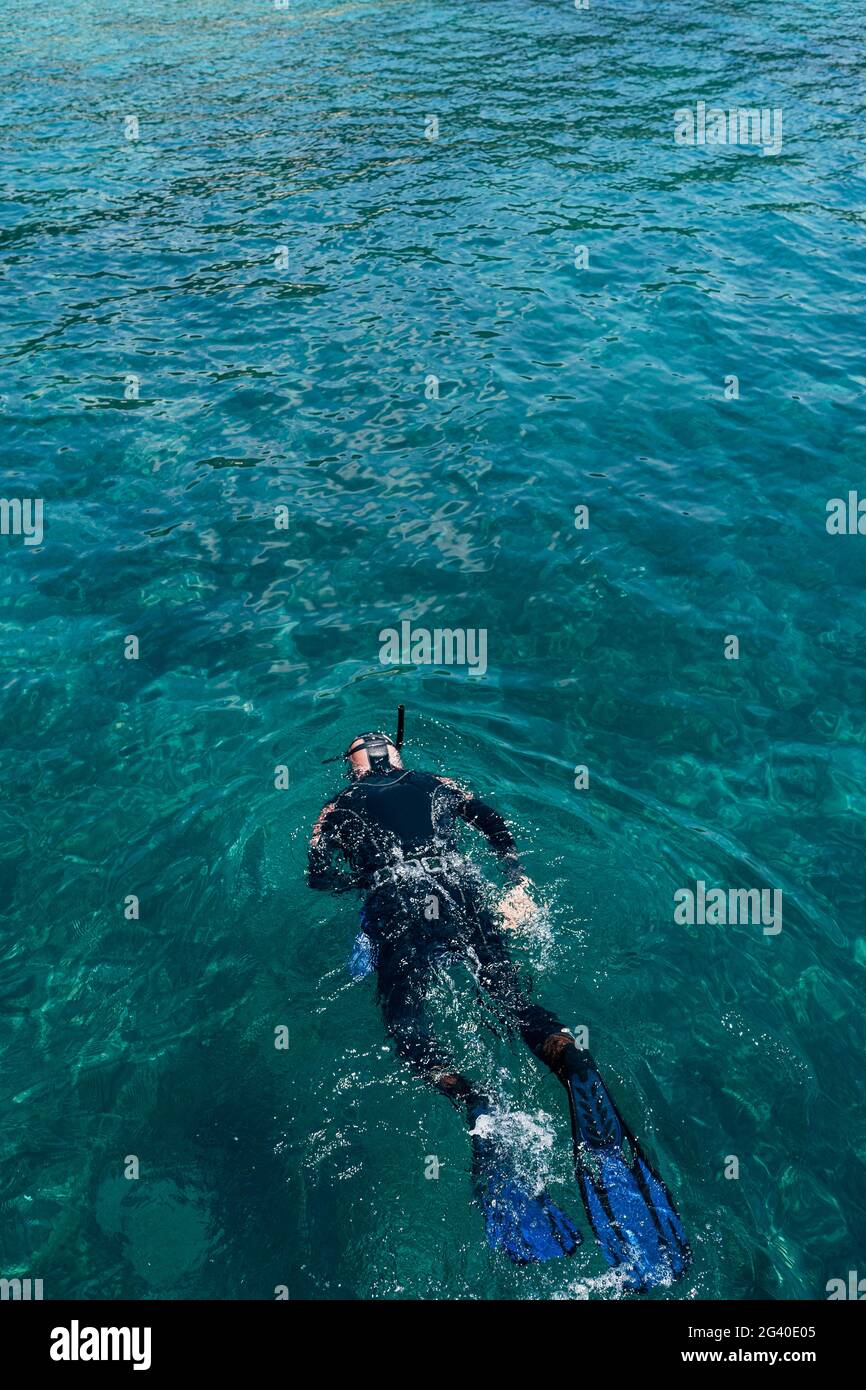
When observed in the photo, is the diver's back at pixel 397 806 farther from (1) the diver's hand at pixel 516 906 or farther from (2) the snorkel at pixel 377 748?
(1) the diver's hand at pixel 516 906

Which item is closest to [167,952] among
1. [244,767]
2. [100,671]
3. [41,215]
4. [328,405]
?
[244,767]

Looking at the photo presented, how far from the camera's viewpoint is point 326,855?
9836mm

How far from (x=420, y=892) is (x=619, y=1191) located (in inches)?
120

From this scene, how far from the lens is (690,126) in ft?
95.5

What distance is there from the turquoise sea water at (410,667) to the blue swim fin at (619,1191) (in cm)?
21

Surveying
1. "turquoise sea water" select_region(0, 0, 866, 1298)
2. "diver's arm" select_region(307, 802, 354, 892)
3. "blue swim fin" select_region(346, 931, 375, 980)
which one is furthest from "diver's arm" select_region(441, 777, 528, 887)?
"blue swim fin" select_region(346, 931, 375, 980)

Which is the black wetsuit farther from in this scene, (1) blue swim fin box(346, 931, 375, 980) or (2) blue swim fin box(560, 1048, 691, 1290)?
(2) blue swim fin box(560, 1048, 691, 1290)

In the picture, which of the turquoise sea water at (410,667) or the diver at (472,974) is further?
the turquoise sea water at (410,667)

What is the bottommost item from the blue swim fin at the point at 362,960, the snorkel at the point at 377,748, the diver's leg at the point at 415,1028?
the diver's leg at the point at 415,1028

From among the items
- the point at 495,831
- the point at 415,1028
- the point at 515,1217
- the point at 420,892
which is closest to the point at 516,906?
the point at 495,831

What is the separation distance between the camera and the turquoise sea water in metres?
7.93

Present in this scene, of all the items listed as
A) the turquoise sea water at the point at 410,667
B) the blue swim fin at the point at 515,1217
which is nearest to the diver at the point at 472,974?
the blue swim fin at the point at 515,1217

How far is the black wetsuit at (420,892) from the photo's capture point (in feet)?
27.8
